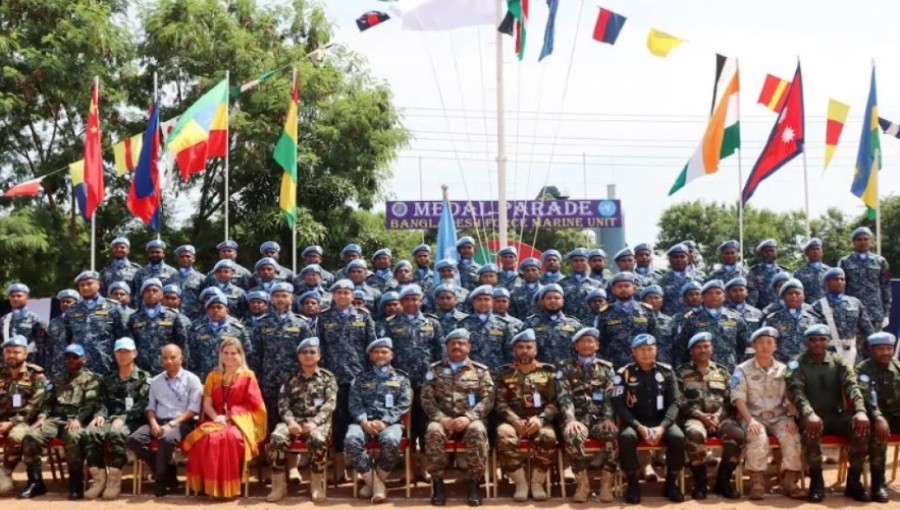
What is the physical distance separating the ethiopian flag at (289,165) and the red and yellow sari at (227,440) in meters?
4.36

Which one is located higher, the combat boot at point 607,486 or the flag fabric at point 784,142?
the flag fabric at point 784,142

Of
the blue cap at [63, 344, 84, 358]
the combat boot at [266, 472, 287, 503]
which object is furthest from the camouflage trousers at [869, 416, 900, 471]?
the blue cap at [63, 344, 84, 358]

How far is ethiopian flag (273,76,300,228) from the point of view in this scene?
12.5 m

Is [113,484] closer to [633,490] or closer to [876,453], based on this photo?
[633,490]

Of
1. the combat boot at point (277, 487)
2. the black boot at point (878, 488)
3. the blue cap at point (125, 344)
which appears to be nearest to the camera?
the black boot at point (878, 488)

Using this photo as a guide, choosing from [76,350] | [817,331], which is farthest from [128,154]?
[817,331]

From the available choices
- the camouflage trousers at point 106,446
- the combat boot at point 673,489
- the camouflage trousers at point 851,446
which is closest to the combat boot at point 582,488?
the combat boot at point 673,489

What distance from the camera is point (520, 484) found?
26.4 ft

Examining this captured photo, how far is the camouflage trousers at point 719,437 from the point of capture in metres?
7.81

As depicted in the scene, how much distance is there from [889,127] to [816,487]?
22.3 feet

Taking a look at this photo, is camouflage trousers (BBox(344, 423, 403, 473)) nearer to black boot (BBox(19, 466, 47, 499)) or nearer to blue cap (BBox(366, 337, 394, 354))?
blue cap (BBox(366, 337, 394, 354))

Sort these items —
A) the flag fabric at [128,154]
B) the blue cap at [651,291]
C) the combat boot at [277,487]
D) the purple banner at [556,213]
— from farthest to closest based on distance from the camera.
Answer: the purple banner at [556,213]
the flag fabric at [128,154]
the blue cap at [651,291]
the combat boot at [277,487]

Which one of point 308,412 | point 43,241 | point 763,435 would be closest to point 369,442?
point 308,412

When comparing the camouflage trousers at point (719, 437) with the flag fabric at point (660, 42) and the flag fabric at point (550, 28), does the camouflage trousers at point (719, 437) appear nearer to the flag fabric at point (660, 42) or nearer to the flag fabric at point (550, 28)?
the flag fabric at point (660, 42)
